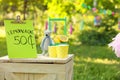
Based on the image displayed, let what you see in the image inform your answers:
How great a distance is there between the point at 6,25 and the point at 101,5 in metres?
9.25

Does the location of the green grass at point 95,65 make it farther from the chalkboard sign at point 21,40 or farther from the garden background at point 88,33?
the chalkboard sign at point 21,40

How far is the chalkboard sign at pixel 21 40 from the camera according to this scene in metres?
3.09

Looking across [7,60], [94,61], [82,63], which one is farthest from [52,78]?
[94,61]

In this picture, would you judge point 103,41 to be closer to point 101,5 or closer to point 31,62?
point 101,5

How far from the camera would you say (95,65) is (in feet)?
21.9

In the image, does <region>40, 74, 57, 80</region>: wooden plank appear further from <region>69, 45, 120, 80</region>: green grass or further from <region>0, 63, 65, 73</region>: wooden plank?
<region>69, 45, 120, 80</region>: green grass

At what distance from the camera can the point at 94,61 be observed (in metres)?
7.30

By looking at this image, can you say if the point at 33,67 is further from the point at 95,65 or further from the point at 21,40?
the point at 95,65

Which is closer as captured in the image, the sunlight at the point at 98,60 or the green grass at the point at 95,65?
the green grass at the point at 95,65

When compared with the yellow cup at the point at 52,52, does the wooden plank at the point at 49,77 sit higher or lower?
lower

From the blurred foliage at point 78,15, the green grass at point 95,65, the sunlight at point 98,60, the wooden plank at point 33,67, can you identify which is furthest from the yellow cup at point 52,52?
the blurred foliage at point 78,15

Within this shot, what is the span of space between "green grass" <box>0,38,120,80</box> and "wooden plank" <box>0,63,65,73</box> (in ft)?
7.86

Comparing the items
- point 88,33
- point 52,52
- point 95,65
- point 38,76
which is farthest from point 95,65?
point 88,33

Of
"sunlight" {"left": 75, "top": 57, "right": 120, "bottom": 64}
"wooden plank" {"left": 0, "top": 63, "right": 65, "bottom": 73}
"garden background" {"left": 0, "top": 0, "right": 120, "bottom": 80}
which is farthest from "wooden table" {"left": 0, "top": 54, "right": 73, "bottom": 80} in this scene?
"sunlight" {"left": 75, "top": 57, "right": 120, "bottom": 64}
